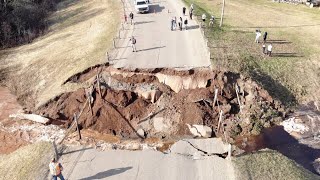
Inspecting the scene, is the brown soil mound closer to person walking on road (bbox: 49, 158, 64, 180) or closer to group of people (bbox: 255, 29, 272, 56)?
person walking on road (bbox: 49, 158, 64, 180)

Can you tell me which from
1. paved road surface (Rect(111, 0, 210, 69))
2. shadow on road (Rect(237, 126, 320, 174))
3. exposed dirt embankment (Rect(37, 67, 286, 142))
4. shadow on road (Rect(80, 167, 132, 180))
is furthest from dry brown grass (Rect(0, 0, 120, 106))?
shadow on road (Rect(237, 126, 320, 174))

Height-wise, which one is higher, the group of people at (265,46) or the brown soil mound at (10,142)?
the group of people at (265,46)

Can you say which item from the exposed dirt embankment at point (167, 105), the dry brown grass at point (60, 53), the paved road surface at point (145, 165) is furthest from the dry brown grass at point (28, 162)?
the dry brown grass at point (60, 53)

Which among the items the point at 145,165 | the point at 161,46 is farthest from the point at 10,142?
the point at 161,46

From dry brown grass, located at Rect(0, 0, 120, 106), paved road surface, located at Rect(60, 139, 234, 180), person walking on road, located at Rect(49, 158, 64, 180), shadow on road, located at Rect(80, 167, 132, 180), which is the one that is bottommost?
shadow on road, located at Rect(80, 167, 132, 180)

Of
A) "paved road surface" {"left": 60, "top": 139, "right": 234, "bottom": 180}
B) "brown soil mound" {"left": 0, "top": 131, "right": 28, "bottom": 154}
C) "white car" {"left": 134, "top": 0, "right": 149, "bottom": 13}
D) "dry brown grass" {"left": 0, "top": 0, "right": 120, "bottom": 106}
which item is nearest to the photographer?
"paved road surface" {"left": 60, "top": 139, "right": 234, "bottom": 180}

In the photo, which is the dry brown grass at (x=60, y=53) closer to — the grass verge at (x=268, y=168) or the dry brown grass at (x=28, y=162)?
the dry brown grass at (x=28, y=162)
